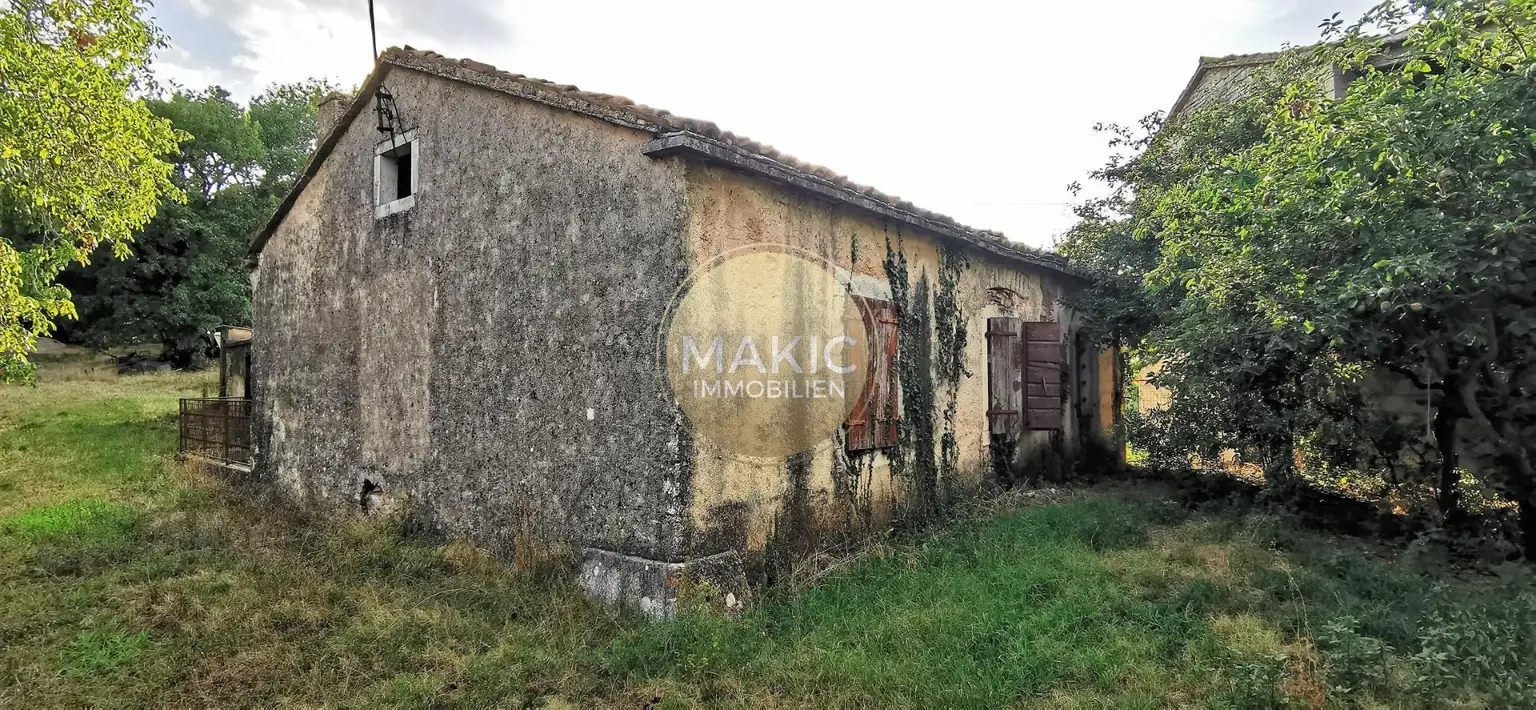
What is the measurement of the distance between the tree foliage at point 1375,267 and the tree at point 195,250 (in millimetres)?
23021

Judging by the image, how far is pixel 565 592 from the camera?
5129 millimetres

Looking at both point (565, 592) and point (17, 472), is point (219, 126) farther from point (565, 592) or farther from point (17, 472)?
point (565, 592)

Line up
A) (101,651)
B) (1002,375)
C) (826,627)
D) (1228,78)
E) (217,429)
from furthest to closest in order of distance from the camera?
(1228,78)
(217,429)
(1002,375)
(826,627)
(101,651)

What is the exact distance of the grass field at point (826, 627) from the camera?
149 inches

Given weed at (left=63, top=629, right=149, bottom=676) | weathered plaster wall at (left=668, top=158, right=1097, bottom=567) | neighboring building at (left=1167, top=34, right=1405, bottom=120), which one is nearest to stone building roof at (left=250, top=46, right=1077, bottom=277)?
weathered plaster wall at (left=668, top=158, right=1097, bottom=567)

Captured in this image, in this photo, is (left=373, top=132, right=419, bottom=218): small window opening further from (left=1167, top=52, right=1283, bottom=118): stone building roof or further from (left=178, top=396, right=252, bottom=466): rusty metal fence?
(left=1167, top=52, right=1283, bottom=118): stone building roof

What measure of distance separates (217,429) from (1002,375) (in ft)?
35.2

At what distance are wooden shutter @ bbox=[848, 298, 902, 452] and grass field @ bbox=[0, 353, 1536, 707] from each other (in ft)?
3.20

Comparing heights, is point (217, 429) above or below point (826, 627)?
above

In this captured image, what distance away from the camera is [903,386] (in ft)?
22.3

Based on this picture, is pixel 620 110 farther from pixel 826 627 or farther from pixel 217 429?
pixel 217 429

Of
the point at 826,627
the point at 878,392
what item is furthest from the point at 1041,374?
the point at 826,627

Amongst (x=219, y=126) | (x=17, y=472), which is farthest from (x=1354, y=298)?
(x=219, y=126)

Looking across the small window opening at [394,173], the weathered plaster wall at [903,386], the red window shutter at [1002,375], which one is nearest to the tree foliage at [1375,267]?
the red window shutter at [1002,375]
